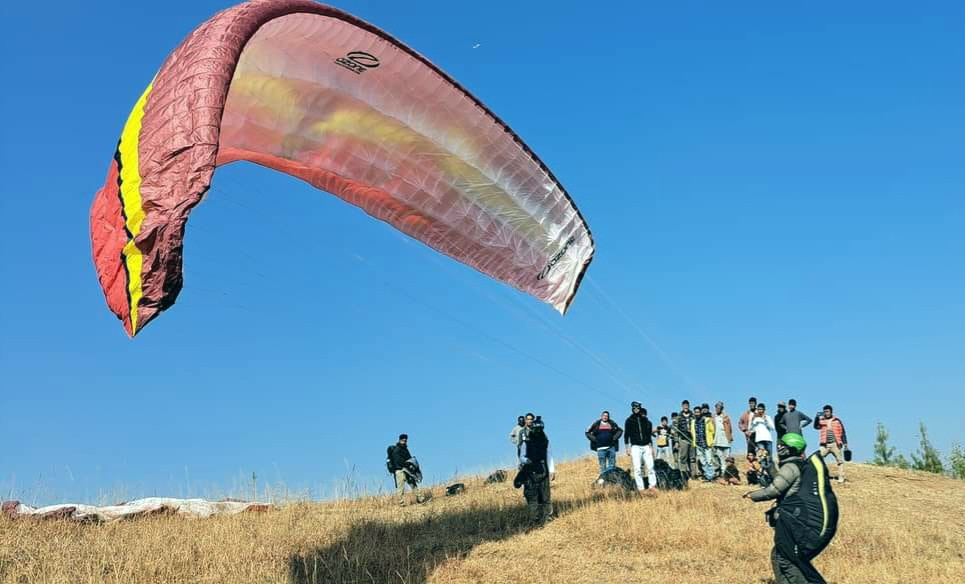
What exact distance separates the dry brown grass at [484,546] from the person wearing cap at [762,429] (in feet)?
7.81

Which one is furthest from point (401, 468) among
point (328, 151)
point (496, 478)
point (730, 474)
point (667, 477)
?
Answer: point (328, 151)

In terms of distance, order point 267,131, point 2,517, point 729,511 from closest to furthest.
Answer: point 267,131 < point 2,517 < point 729,511

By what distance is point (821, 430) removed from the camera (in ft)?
59.0

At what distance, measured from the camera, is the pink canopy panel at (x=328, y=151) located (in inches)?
259

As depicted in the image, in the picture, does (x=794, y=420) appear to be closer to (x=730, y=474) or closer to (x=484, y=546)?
(x=730, y=474)

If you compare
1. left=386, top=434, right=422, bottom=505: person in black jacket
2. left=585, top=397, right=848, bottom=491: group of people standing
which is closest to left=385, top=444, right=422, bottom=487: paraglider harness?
left=386, top=434, right=422, bottom=505: person in black jacket

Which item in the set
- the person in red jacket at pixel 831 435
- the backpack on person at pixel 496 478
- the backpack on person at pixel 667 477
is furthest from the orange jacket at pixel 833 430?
the backpack on person at pixel 496 478

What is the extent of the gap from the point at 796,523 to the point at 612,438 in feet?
25.5

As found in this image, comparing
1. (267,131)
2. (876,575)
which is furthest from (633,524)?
(267,131)

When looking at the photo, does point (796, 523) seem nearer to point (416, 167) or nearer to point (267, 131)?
point (416, 167)

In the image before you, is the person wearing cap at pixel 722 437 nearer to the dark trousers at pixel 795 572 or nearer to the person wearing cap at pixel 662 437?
the person wearing cap at pixel 662 437

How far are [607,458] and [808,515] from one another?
8317mm

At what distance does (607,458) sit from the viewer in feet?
54.1

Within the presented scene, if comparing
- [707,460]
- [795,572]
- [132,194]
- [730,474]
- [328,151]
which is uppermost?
[328,151]
